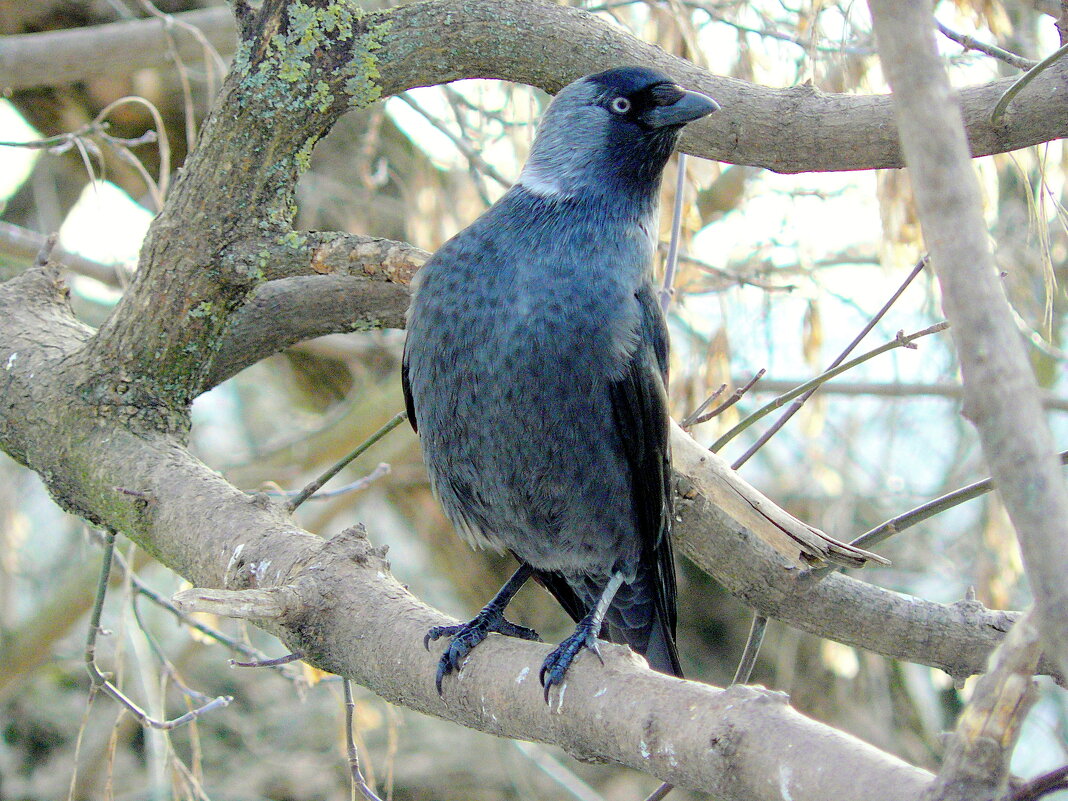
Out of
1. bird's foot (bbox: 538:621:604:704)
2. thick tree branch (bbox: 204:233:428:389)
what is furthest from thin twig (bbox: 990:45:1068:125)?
thick tree branch (bbox: 204:233:428:389)

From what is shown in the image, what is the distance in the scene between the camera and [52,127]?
519 cm

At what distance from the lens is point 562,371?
2.28m

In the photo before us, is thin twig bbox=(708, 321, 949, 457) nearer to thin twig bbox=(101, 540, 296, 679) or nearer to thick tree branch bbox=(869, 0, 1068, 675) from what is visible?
thick tree branch bbox=(869, 0, 1068, 675)

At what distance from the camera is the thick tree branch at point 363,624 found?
129cm

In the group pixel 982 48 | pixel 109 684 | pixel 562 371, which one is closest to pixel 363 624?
pixel 562 371

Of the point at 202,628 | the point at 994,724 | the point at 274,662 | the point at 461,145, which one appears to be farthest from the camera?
the point at 461,145

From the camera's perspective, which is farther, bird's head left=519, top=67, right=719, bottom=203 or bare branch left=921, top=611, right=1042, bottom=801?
bird's head left=519, top=67, right=719, bottom=203

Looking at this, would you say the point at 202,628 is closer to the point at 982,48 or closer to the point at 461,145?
the point at 461,145

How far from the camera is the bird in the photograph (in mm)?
2289

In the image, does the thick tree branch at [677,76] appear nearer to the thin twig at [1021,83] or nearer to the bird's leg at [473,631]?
the thin twig at [1021,83]

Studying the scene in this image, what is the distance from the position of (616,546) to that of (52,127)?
4.31 metres

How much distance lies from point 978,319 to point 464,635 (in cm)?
156

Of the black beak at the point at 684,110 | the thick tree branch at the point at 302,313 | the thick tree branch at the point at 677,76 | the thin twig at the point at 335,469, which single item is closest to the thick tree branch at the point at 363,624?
the thin twig at the point at 335,469

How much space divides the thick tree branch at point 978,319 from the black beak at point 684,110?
4.81ft
